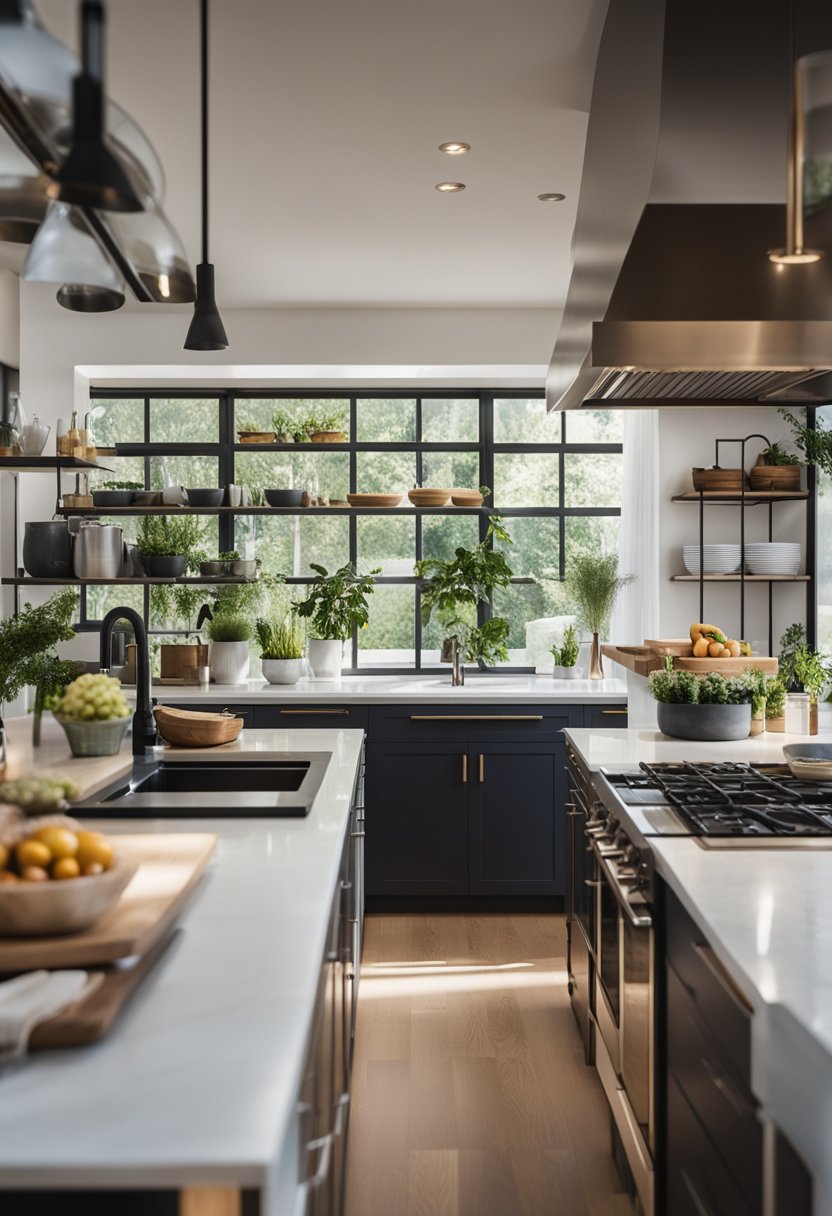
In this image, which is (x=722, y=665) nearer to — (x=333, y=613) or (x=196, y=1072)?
(x=333, y=613)

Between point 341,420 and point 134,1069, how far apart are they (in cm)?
483

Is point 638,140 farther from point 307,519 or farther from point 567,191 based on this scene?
point 307,519

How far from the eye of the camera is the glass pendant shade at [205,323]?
2480 mm

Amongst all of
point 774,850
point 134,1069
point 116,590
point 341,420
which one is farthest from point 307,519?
point 134,1069

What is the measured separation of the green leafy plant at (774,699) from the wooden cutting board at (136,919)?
2.23 m

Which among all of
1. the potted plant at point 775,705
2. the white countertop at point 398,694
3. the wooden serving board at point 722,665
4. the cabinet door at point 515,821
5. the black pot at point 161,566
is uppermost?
the black pot at point 161,566

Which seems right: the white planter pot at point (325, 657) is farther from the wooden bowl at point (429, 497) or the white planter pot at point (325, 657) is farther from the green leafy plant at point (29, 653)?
the green leafy plant at point (29, 653)

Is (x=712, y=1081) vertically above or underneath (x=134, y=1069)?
underneath

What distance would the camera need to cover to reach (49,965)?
1199 mm

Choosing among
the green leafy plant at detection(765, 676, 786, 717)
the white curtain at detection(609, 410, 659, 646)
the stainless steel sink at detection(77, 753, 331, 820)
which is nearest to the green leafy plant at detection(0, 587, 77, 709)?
the stainless steel sink at detection(77, 753, 331, 820)

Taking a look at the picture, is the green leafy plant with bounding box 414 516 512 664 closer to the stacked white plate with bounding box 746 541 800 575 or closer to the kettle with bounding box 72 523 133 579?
the stacked white plate with bounding box 746 541 800 575

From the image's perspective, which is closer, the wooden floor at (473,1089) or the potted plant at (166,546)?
the wooden floor at (473,1089)

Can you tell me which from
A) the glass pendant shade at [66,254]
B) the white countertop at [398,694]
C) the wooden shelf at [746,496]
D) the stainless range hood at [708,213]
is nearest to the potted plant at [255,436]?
the white countertop at [398,694]

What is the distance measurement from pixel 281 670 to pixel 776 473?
2479 millimetres
